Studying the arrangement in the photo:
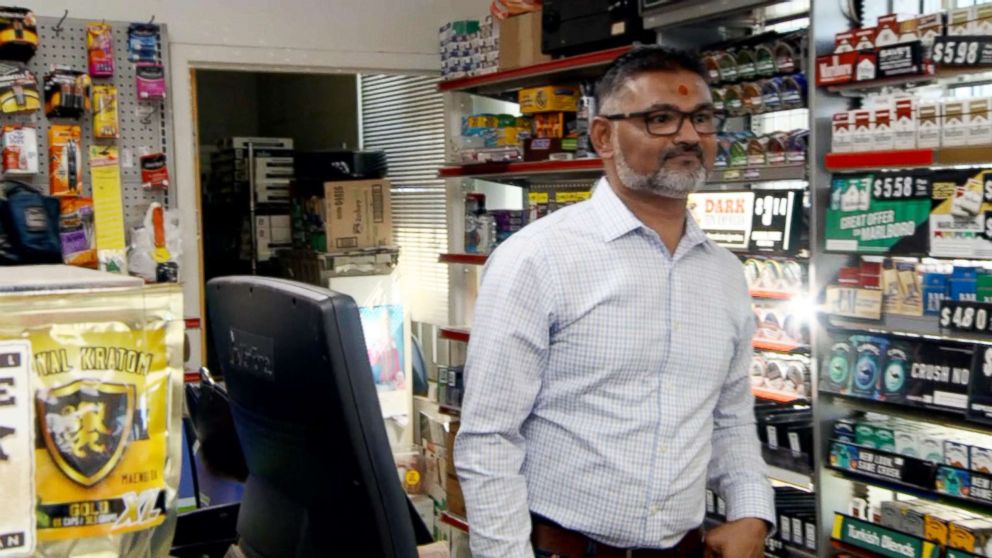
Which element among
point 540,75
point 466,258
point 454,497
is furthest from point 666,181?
point 454,497

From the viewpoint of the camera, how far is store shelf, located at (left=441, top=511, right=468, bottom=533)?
5.34 meters

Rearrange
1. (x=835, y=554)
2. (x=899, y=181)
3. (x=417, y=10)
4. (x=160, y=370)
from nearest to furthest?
(x=160, y=370) < (x=899, y=181) < (x=835, y=554) < (x=417, y=10)

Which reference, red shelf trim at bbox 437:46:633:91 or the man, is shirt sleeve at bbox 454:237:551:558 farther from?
red shelf trim at bbox 437:46:633:91

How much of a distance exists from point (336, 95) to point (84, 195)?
4.21m

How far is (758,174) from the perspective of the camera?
3828 millimetres

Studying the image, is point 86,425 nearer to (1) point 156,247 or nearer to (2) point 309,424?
(2) point 309,424

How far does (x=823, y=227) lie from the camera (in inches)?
146

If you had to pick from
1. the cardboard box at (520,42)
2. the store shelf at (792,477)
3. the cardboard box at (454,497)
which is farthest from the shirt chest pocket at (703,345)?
the cardboard box at (454,497)

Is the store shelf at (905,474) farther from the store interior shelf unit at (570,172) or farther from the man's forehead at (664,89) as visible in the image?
the man's forehead at (664,89)

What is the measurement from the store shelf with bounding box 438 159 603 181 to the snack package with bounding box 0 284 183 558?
11.1 ft

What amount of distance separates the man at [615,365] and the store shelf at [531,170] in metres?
2.27

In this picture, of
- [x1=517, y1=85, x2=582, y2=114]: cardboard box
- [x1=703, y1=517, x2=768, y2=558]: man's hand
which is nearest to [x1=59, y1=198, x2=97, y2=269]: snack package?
[x1=517, y1=85, x2=582, y2=114]: cardboard box

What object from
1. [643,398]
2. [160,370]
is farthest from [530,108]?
[160,370]

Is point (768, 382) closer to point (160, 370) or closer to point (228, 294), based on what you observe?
point (228, 294)
